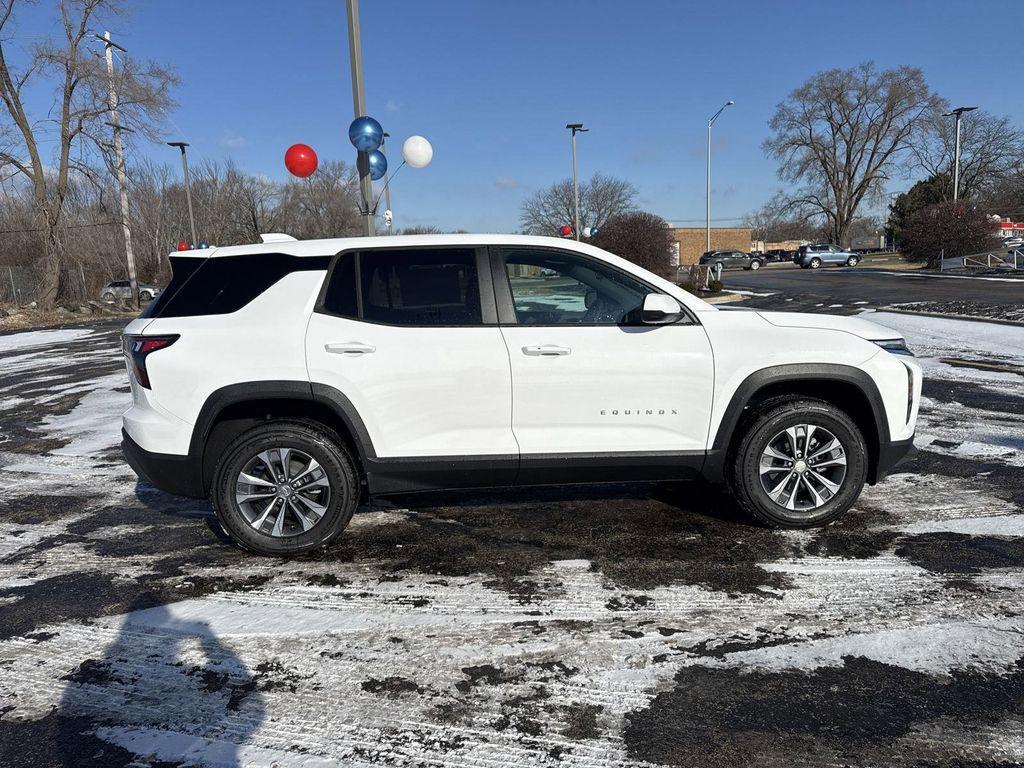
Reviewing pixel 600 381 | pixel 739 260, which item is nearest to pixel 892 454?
pixel 600 381

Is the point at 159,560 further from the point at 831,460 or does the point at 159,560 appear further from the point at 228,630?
the point at 831,460

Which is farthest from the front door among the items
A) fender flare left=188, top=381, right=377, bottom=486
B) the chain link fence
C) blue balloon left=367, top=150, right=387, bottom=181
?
the chain link fence

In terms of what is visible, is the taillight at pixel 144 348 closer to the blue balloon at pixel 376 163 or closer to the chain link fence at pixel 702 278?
the blue balloon at pixel 376 163

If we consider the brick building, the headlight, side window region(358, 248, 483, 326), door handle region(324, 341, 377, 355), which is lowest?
the headlight

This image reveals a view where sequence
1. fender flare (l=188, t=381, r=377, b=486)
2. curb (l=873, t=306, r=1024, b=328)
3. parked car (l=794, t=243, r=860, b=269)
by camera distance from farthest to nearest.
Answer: parked car (l=794, t=243, r=860, b=269)
curb (l=873, t=306, r=1024, b=328)
fender flare (l=188, t=381, r=377, b=486)

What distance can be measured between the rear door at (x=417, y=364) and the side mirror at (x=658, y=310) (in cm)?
84

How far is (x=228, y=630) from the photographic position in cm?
302

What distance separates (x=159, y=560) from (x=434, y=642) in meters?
2.00

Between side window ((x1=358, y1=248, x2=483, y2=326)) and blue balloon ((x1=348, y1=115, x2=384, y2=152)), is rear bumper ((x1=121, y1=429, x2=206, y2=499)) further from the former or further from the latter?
blue balloon ((x1=348, y1=115, x2=384, y2=152))

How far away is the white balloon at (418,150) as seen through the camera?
33.8 feet

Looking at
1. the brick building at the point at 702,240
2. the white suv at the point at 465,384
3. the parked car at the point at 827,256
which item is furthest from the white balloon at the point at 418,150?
the brick building at the point at 702,240

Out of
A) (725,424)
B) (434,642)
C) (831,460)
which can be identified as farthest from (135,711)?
(831,460)

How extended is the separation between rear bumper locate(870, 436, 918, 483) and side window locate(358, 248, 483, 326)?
2.58 metres

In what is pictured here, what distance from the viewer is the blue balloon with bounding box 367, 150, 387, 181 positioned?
28.7 ft
